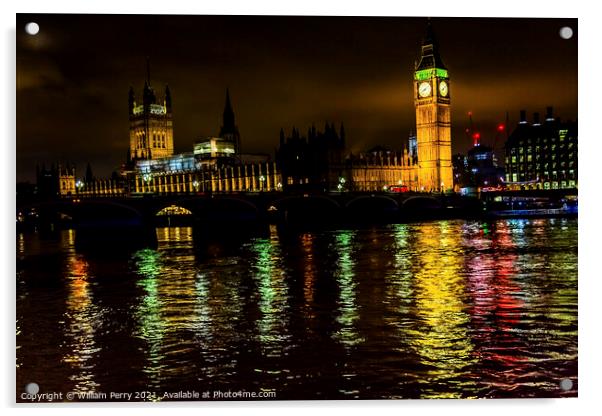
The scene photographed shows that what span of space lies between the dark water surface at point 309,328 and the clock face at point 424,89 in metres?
50.7

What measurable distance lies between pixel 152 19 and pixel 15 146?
1.84m

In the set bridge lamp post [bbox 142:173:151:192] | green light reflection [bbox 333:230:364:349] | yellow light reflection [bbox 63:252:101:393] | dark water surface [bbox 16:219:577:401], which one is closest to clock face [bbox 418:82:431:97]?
bridge lamp post [bbox 142:173:151:192]

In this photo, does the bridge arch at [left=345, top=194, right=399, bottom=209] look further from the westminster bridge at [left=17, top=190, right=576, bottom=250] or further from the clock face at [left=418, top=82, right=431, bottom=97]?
the clock face at [left=418, top=82, right=431, bottom=97]

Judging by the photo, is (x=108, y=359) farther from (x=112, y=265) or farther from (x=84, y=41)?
(x=112, y=265)

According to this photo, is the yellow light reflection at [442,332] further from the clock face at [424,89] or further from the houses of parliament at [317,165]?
the clock face at [424,89]

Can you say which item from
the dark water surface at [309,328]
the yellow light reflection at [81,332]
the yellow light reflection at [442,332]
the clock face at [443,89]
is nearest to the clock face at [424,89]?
the clock face at [443,89]

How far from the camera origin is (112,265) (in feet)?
62.7

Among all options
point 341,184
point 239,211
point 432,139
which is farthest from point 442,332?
point 432,139

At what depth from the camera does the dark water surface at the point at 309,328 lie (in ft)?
24.6

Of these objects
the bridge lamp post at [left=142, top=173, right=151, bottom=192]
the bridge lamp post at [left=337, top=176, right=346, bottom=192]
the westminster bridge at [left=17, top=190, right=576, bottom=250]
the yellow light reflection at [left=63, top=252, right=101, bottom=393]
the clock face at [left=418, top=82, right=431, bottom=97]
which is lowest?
the yellow light reflection at [left=63, top=252, right=101, bottom=393]

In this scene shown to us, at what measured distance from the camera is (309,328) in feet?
31.7

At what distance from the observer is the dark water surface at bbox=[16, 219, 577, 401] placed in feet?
24.6

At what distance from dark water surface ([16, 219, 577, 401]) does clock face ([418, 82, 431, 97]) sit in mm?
50690
